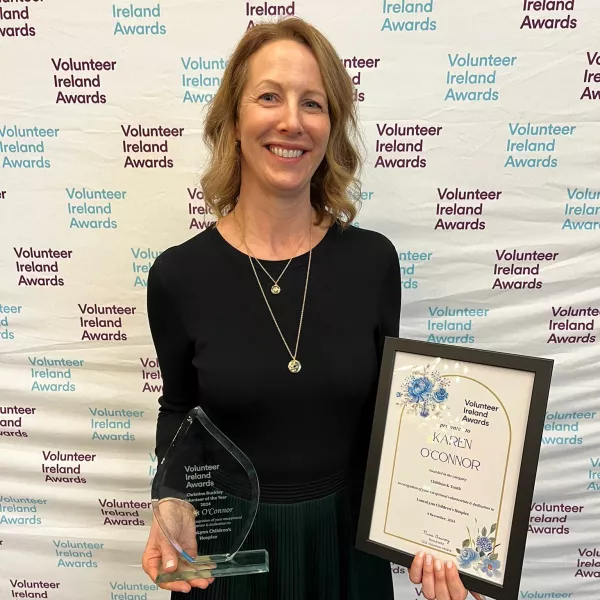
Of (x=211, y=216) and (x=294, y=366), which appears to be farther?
(x=211, y=216)

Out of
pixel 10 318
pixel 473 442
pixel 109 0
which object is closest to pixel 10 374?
pixel 10 318

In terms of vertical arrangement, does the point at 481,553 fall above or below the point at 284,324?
below

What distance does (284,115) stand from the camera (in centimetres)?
84

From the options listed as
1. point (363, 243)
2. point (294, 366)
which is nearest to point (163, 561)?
point (294, 366)

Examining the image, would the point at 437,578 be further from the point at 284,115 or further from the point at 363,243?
the point at 284,115

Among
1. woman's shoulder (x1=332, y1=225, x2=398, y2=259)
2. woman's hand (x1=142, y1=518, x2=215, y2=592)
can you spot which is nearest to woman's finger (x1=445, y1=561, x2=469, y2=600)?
woman's hand (x1=142, y1=518, x2=215, y2=592)

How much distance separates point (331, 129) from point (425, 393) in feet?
1.71

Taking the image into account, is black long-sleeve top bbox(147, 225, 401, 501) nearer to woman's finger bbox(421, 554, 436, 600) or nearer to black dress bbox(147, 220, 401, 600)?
black dress bbox(147, 220, 401, 600)

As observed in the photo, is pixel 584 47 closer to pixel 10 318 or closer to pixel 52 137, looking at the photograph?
pixel 52 137

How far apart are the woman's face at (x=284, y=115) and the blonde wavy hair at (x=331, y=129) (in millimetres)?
21

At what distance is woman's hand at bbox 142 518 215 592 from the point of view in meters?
0.77

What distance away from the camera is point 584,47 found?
3.72 feet

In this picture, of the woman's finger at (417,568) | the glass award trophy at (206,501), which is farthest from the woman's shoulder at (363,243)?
the woman's finger at (417,568)

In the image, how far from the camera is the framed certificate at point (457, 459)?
74 cm
